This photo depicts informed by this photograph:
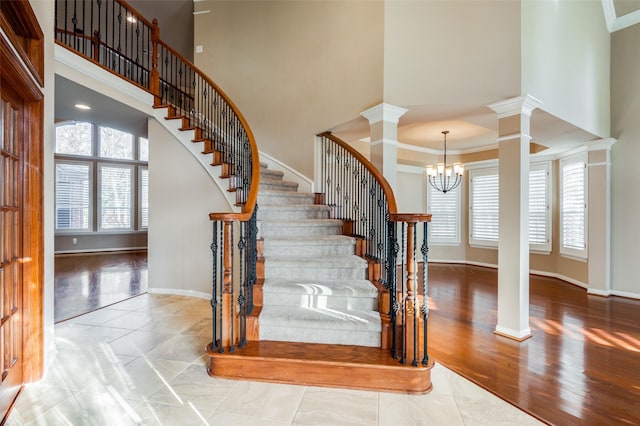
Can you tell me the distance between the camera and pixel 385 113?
3.63 metres

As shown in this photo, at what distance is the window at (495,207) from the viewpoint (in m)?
6.28

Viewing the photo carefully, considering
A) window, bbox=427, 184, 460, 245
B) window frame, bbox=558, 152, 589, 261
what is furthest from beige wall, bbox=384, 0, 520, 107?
window, bbox=427, 184, 460, 245

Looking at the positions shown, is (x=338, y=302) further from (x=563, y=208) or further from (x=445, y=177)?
(x=563, y=208)

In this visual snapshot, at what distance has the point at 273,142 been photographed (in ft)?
17.1

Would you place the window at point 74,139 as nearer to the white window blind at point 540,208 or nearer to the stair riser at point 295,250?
the stair riser at point 295,250

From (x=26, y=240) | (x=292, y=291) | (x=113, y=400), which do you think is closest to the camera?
(x=113, y=400)

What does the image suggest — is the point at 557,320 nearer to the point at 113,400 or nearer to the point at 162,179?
the point at 113,400

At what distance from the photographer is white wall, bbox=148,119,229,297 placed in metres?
4.41

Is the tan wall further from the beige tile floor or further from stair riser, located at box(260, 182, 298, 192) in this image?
the beige tile floor

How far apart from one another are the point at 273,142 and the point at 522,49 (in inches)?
139

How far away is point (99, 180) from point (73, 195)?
2.44ft

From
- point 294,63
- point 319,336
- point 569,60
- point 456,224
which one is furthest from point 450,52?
point 456,224

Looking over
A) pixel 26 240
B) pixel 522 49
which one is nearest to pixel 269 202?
pixel 26 240

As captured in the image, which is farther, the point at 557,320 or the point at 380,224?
the point at 557,320
